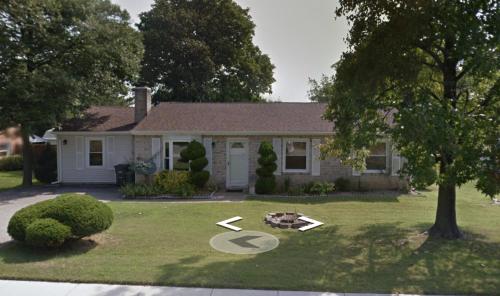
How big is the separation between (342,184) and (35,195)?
42.1ft

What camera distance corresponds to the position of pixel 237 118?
17141mm

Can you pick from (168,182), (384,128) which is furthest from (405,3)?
(168,182)

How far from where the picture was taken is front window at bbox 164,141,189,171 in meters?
16.1

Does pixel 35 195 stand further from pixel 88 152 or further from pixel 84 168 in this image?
pixel 88 152

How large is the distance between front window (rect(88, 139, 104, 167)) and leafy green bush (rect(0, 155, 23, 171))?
36.8 feet

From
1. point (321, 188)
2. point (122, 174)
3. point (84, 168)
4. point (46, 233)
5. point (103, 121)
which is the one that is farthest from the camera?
point (103, 121)

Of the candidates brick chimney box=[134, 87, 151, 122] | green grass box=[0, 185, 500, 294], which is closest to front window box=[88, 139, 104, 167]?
brick chimney box=[134, 87, 151, 122]

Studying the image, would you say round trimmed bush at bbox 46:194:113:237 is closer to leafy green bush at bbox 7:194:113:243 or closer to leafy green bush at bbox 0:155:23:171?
leafy green bush at bbox 7:194:113:243

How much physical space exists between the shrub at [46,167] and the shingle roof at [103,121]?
2027mm

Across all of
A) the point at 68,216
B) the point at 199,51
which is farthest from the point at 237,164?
the point at 199,51

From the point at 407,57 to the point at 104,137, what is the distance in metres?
14.8

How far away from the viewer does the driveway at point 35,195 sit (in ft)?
40.4

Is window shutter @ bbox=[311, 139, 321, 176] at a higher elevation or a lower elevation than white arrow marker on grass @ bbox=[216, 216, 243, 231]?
higher

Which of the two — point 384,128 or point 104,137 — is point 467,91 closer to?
point 384,128
